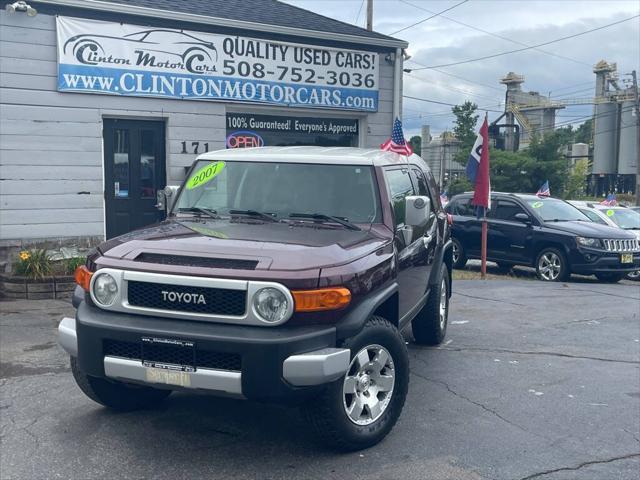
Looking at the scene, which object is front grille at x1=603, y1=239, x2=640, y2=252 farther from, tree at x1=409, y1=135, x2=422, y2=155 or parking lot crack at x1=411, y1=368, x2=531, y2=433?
tree at x1=409, y1=135, x2=422, y2=155

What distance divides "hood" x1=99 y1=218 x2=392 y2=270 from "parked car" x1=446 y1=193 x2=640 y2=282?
31.5ft

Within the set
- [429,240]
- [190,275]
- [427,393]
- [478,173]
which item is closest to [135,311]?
[190,275]

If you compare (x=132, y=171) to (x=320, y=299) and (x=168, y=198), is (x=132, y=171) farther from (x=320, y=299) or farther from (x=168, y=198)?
(x=320, y=299)

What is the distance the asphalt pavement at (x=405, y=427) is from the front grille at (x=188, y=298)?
3.10 feet

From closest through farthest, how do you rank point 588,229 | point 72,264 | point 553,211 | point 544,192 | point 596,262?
1. point 72,264
2. point 596,262
3. point 588,229
4. point 553,211
5. point 544,192

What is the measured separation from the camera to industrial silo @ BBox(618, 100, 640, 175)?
161ft

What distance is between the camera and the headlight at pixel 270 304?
13.3 feet

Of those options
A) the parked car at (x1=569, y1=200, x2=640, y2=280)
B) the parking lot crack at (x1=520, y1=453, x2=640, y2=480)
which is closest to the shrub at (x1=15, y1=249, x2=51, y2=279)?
the parking lot crack at (x1=520, y1=453, x2=640, y2=480)

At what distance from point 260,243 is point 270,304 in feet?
1.80

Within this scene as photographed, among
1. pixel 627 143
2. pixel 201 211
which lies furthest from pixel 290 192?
pixel 627 143

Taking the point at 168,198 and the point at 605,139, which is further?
the point at 605,139

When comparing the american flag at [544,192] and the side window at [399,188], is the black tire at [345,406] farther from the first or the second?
the american flag at [544,192]

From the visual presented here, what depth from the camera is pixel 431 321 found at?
23.8 ft

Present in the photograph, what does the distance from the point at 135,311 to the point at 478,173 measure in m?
10.6
